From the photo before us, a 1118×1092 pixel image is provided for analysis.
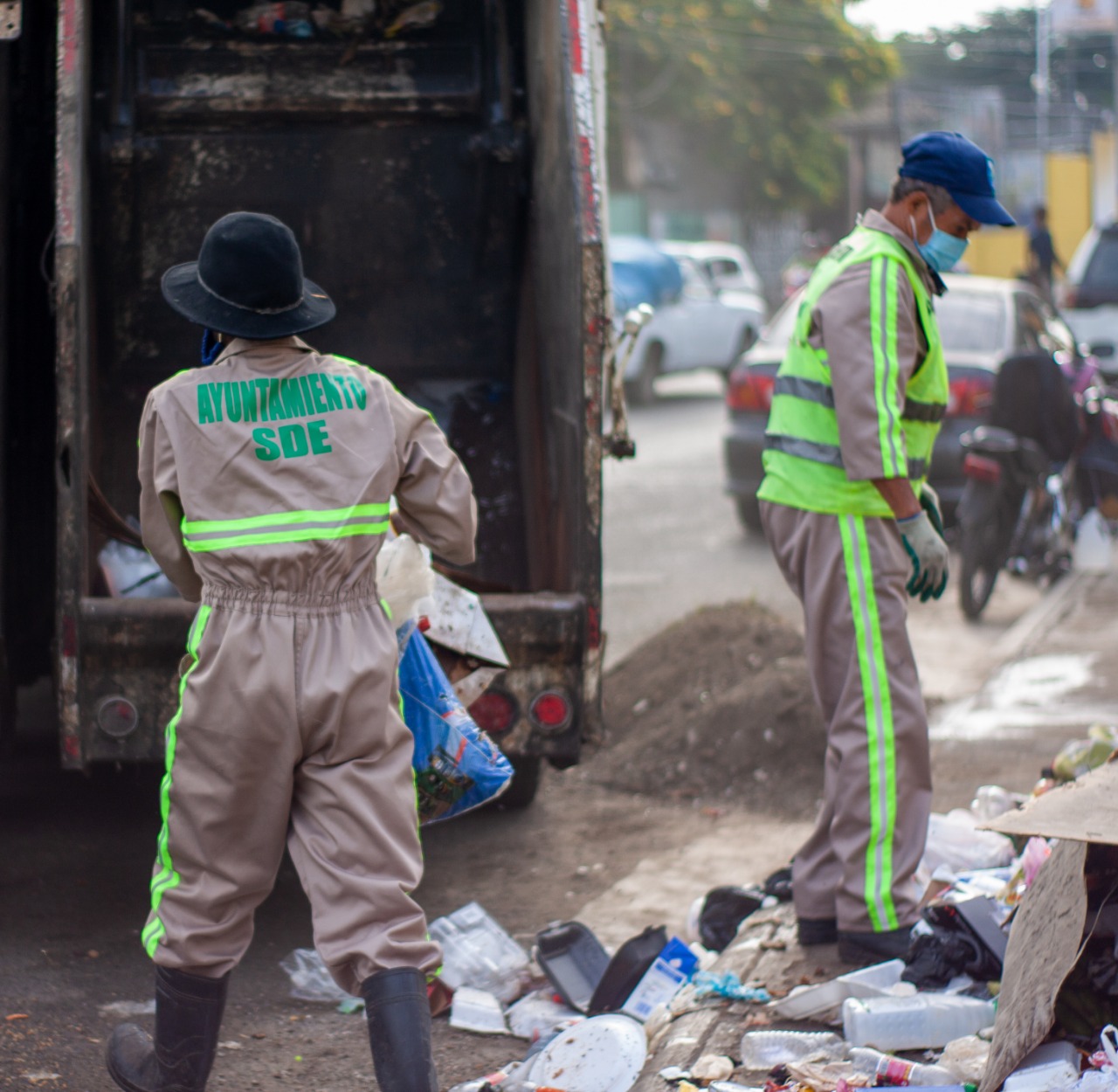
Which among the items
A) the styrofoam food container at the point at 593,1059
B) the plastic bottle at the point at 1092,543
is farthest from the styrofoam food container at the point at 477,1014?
the plastic bottle at the point at 1092,543

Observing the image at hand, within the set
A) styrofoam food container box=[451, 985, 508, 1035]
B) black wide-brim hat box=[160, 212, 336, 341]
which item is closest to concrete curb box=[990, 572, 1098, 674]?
styrofoam food container box=[451, 985, 508, 1035]

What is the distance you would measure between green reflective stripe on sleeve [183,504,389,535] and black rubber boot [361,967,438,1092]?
2.44ft

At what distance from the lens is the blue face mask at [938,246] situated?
3527mm

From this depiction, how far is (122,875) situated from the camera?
4172mm

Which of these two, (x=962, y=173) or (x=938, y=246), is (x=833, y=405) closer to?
(x=938, y=246)

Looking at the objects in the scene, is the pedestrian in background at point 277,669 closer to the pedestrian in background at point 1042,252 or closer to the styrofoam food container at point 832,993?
the styrofoam food container at point 832,993

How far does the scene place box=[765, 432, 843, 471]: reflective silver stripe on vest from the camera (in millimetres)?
3449

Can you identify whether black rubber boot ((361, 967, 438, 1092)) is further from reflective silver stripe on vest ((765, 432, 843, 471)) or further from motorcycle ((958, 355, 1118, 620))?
motorcycle ((958, 355, 1118, 620))

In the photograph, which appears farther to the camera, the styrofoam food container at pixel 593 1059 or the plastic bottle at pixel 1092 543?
the plastic bottle at pixel 1092 543

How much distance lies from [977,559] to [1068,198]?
2928 centimetres

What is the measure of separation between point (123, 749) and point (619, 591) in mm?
4632

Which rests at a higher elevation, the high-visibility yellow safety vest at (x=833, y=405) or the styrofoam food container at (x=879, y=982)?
the high-visibility yellow safety vest at (x=833, y=405)

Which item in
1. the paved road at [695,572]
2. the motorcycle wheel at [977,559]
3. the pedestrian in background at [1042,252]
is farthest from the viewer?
the pedestrian in background at [1042,252]

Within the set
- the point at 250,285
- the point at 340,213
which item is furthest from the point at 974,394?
the point at 250,285
